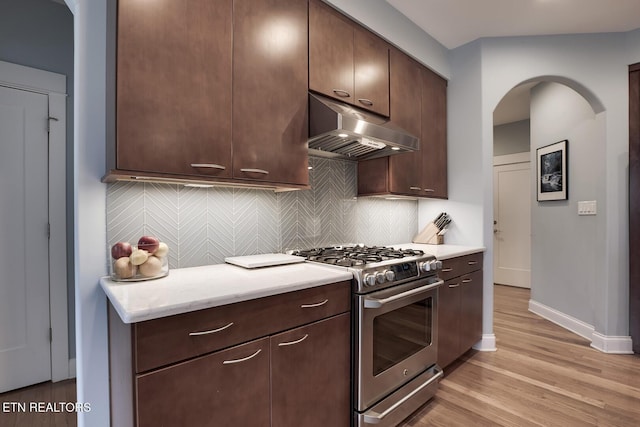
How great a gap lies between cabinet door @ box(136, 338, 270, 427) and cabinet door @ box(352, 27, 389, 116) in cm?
168

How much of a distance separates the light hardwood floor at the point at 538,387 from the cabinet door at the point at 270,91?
1.65 metres

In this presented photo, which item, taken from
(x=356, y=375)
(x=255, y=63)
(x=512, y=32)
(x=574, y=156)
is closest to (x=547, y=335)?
(x=574, y=156)

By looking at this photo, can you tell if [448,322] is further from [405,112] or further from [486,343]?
[405,112]

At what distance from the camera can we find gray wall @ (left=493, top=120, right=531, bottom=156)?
508 cm

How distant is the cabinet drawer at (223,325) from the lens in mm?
→ 961

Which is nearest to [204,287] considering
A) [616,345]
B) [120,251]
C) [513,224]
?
Answer: [120,251]

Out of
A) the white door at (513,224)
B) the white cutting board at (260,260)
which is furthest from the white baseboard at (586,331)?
the white cutting board at (260,260)

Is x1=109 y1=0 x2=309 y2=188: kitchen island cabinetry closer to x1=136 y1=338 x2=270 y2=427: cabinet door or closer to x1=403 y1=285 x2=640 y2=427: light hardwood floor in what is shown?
x1=136 y1=338 x2=270 y2=427: cabinet door

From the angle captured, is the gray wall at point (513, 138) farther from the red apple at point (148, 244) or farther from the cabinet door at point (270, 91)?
the red apple at point (148, 244)

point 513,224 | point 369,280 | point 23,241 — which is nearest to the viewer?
point 369,280

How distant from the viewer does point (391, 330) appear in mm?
1703

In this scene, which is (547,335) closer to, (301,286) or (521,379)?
(521,379)

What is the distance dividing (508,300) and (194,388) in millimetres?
4558

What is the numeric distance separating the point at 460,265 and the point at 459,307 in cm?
32
